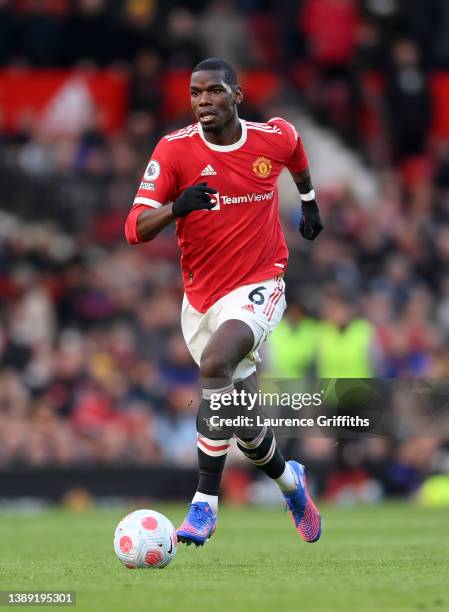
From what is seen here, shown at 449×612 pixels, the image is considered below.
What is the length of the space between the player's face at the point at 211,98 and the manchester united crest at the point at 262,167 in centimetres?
34

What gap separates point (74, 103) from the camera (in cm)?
1845

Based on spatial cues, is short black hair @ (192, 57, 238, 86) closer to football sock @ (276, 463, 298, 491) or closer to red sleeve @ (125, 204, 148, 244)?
red sleeve @ (125, 204, 148, 244)

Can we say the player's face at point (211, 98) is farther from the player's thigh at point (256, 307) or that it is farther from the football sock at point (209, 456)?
the football sock at point (209, 456)

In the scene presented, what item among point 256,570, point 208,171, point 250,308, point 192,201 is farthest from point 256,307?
point 256,570

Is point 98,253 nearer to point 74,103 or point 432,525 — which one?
point 74,103

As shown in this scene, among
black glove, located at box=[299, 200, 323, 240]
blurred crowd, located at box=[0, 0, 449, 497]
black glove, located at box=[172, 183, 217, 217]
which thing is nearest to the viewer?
black glove, located at box=[172, 183, 217, 217]

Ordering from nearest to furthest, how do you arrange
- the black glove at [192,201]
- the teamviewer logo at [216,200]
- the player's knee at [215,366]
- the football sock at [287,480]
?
the black glove at [192,201] < the player's knee at [215,366] < the teamviewer logo at [216,200] < the football sock at [287,480]

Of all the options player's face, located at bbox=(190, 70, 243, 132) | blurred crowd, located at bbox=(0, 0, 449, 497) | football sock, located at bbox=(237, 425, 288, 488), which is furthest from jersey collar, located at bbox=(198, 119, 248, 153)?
blurred crowd, located at bbox=(0, 0, 449, 497)

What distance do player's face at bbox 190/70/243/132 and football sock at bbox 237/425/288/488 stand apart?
5.46 feet

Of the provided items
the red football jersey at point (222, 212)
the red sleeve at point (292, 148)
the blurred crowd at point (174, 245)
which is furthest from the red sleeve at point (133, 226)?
the blurred crowd at point (174, 245)

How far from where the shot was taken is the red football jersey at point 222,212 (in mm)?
7984

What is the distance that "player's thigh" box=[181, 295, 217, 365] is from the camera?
8141 mm

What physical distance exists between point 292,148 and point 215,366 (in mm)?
1583

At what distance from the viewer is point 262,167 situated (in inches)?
324
